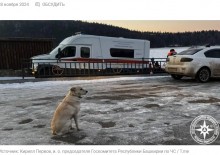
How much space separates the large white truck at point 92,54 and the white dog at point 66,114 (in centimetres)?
926

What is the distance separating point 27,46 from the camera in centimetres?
1936

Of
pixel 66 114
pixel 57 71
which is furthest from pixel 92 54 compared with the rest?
pixel 66 114

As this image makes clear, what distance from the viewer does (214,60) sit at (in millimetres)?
9734

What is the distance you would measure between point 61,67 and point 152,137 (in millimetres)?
10848

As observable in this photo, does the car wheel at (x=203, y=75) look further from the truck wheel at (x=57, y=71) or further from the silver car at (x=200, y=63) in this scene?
the truck wheel at (x=57, y=71)

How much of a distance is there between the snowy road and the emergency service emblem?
0.40 feet

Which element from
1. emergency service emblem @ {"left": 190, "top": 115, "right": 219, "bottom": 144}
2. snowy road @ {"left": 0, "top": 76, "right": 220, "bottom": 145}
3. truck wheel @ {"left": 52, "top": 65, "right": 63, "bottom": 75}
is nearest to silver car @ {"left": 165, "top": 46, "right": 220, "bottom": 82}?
snowy road @ {"left": 0, "top": 76, "right": 220, "bottom": 145}

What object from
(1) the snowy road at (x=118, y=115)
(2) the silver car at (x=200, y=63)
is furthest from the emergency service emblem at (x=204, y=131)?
(2) the silver car at (x=200, y=63)

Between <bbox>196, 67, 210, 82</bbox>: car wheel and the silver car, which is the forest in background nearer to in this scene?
the silver car

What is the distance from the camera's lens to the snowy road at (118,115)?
13.7 feet

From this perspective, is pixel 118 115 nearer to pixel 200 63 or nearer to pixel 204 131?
pixel 204 131

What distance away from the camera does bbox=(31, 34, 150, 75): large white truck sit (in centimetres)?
1438
